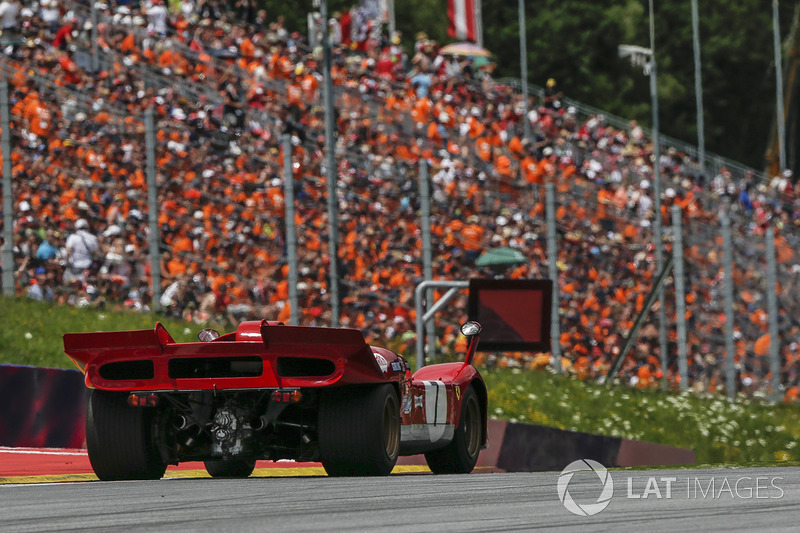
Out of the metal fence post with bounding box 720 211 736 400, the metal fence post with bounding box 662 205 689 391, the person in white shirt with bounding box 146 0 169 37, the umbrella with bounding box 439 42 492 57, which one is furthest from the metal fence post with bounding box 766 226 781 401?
the umbrella with bounding box 439 42 492 57

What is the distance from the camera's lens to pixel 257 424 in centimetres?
734

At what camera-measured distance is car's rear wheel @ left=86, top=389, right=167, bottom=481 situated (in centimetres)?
744

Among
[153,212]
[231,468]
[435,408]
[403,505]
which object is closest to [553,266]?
[153,212]

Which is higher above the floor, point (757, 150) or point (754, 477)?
point (757, 150)

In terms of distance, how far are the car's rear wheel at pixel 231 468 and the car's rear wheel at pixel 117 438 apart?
898 mm

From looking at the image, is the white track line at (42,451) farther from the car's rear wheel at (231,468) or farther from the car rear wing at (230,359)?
the car rear wing at (230,359)

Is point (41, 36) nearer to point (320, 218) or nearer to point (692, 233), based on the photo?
point (320, 218)

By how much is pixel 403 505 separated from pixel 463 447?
10.9ft

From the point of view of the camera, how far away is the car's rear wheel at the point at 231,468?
836cm

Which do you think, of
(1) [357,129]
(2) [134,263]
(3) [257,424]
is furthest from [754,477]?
(1) [357,129]

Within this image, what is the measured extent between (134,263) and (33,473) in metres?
5.61

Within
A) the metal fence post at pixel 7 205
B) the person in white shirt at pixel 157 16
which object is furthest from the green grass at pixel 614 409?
the person in white shirt at pixel 157 16

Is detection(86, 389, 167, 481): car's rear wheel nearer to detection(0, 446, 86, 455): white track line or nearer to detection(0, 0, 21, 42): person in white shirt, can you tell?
detection(0, 446, 86, 455): white track line

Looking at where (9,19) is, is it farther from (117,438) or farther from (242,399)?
(242,399)
